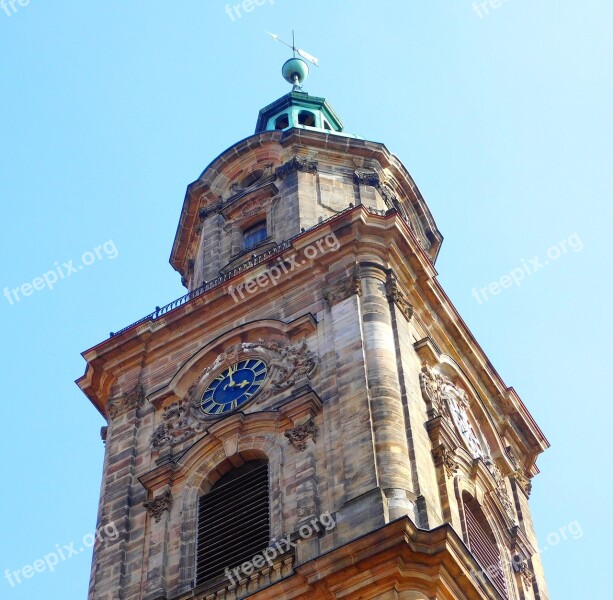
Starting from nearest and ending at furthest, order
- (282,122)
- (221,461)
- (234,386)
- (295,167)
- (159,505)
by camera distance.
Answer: (159,505) → (221,461) → (234,386) → (295,167) → (282,122)

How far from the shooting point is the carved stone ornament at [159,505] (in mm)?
35406

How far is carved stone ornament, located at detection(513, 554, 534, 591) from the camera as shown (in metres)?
36.9

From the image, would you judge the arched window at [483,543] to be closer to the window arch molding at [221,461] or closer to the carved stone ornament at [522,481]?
the window arch molding at [221,461]

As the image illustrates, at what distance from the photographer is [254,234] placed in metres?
45.4

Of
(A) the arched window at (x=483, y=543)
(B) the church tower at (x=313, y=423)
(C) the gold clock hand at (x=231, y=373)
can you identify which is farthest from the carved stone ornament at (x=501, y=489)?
(C) the gold clock hand at (x=231, y=373)

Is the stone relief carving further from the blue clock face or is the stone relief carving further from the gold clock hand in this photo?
the gold clock hand

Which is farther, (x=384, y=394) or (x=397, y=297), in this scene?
(x=397, y=297)

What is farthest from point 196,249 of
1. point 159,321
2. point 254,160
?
point 159,321

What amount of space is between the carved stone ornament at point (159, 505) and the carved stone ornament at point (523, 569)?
8084mm

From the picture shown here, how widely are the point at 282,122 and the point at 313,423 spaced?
20353mm

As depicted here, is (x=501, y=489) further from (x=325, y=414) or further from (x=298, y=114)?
(x=298, y=114)

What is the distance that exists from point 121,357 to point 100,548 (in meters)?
7.03

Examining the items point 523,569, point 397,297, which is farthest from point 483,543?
point 397,297

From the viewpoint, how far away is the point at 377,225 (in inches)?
1578
